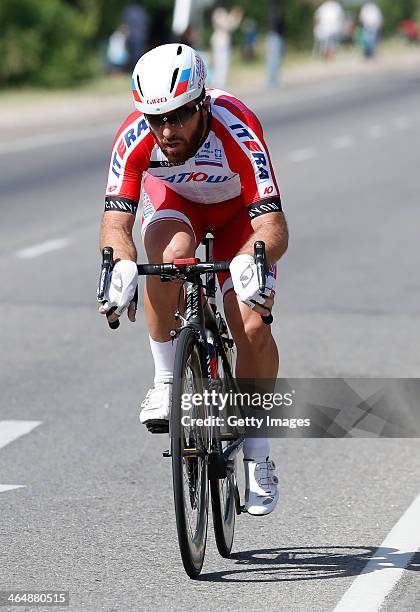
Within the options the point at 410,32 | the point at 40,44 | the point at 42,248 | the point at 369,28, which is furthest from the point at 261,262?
the point at 410,32

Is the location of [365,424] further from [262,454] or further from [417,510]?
[262,454]

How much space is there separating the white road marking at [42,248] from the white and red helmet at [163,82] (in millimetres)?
8508

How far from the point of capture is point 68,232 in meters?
15.5

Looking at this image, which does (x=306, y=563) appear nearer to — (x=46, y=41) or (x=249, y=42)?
(x=46, y=41)

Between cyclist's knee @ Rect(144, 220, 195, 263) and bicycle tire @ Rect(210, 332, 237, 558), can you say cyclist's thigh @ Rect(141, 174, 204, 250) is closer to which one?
cyclist's knee @ Rect(144, 220, 195, 263)

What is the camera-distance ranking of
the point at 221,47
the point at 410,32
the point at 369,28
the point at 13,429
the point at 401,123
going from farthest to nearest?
the point at 410,32, the point at 369,28, the point at 221,47, the point at 401,123, the point at 13,429

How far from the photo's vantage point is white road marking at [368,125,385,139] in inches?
1088

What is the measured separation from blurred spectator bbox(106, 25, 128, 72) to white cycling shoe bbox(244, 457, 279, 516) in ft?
122

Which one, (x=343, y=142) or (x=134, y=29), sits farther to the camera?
(x=134, y=29)

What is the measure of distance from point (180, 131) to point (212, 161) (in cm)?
26

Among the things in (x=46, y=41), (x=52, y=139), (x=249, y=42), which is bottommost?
(x=52, y=139)

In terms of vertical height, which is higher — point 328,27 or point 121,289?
point 328,27

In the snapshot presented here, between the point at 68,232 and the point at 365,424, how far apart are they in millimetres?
7856

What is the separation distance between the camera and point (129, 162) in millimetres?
5727
